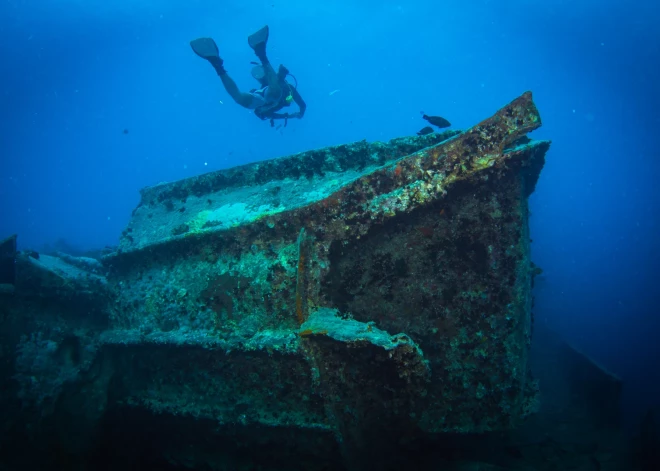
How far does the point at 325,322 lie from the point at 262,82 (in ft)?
28.1

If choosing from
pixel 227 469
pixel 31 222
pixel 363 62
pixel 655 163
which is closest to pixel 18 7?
pixel 227 469

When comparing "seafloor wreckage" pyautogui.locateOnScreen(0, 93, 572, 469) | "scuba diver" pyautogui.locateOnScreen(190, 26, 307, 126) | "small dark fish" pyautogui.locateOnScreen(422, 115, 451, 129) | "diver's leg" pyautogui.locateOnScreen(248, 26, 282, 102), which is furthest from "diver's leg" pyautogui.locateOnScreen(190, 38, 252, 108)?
"seafloor wreckage" pyautogui.locateOnScreen(0, 93, 572, 469)

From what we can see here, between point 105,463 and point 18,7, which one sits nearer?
point 105,463

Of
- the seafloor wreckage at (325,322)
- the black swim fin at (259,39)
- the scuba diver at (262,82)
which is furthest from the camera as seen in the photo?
the scuba diver at (262,82)

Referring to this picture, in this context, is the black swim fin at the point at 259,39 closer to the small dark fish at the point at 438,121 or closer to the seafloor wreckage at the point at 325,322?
the small dark fish at the point at 438,121

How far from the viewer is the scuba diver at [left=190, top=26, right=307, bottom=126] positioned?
807 centimetres

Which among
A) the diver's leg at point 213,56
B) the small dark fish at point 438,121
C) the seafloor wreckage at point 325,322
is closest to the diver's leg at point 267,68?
the diver's leg at point 213,56

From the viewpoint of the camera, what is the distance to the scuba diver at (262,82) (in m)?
8.07

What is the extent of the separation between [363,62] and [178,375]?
15136 centimetres

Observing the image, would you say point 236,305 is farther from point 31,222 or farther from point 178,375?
point 31,222

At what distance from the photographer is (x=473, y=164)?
9.41ft

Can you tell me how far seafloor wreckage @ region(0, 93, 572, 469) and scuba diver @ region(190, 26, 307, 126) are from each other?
606cm

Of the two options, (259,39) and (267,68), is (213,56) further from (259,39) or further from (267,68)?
(267,68)

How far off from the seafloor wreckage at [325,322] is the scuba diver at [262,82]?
239 inches
